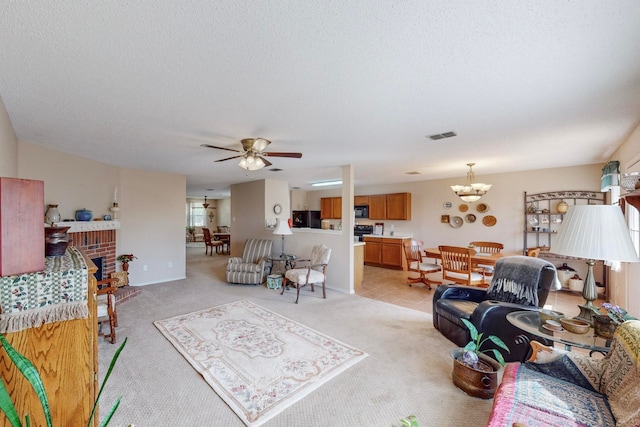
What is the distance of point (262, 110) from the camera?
232cm

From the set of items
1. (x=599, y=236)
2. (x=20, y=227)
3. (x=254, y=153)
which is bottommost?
(x=599, y=236)

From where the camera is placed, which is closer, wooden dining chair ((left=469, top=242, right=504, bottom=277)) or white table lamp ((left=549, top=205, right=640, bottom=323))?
white table lamp ((left=549, top=205, right=640, bottom=323))

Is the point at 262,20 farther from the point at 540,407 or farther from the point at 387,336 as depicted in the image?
the point at 387,336

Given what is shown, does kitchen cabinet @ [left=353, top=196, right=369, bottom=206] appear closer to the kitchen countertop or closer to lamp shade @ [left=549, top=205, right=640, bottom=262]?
the kitchen countertop

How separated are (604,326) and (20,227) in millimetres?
3181

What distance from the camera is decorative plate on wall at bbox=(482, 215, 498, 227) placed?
587 cm

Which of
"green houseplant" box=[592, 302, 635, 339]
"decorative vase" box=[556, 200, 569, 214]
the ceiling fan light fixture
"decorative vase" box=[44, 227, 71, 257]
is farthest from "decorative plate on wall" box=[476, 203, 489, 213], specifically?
"decorative vase" box=[44, 227, 71, 257]

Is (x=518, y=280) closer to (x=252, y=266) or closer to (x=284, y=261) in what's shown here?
(x=284, y=261)

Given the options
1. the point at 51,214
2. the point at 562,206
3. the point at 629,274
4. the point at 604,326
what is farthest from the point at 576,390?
the point at 51,214

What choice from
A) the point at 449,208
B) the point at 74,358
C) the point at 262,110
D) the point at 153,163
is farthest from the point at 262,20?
the point at 449,208

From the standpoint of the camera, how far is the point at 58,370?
3.80ft

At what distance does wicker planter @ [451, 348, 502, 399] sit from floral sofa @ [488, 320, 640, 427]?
419 mm

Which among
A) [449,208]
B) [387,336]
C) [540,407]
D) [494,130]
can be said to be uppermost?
[494,130]

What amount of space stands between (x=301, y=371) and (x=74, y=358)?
5.55 ft
